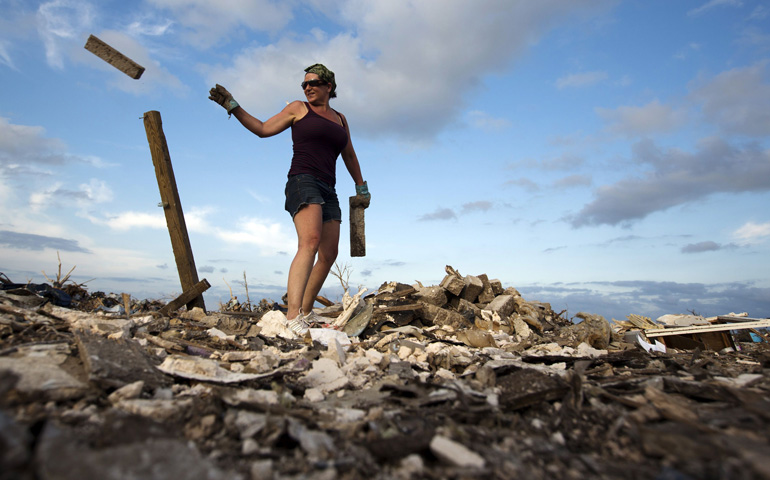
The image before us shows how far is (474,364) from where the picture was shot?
3.38 metres

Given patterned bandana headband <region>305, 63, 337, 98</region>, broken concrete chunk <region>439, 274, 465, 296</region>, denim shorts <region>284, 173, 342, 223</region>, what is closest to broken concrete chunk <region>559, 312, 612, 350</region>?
broken concrete chunk <region>439, 274, 465, 296</region>

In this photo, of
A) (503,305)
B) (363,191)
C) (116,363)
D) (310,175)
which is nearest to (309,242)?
(310,175)

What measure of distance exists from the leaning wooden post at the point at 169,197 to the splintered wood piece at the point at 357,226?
203 centimetres

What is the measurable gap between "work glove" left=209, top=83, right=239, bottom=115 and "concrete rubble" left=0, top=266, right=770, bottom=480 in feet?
7.40

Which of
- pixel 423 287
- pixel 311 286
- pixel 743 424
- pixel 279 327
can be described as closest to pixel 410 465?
pixel 743 424

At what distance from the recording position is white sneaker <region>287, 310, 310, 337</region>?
432 centimetres

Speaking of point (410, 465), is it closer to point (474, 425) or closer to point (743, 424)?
point (474, 425)

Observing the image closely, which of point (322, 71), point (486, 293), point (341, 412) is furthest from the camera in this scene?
point (486, 293)

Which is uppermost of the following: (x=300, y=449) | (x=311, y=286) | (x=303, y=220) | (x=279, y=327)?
(x=303, y=220)

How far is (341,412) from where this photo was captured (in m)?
2.23

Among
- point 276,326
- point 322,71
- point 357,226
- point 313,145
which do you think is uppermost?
point 322,71

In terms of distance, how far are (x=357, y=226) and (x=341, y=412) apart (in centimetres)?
362

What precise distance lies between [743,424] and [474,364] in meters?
1.71

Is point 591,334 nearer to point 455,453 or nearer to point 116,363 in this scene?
point 455,453
